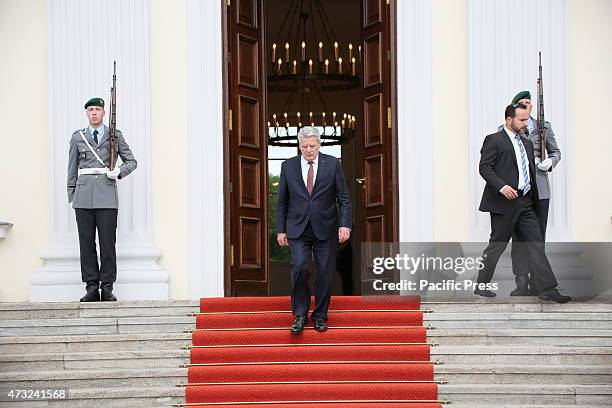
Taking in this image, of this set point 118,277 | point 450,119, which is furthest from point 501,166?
point 118,277

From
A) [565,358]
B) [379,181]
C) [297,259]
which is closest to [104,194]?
[297,259]

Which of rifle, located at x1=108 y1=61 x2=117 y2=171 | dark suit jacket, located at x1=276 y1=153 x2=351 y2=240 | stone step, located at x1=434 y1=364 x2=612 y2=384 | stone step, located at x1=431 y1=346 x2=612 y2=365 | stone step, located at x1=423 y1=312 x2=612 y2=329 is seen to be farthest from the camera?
rifle, located at x1=108 y1=61 x2=117 y2=171

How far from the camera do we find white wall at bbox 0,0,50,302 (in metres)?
12.3

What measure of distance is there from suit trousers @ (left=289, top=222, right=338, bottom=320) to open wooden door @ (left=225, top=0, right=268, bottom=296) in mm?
1978

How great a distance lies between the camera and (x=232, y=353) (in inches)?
395

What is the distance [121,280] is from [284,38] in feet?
26.5

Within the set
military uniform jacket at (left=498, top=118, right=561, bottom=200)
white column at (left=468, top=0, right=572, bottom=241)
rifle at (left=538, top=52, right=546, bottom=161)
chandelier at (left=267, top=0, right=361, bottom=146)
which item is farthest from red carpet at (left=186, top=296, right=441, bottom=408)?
chandelier at (left=267, top=0, right=361, bottom=146)

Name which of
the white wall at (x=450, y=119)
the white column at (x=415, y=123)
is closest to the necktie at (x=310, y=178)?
the white column at (x=415, y=123)

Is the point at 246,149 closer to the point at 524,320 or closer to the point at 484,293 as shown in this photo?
the point at 484,293

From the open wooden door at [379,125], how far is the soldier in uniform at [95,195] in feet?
8.72

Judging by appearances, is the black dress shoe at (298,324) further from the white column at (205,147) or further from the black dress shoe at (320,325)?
the white column at (205,147)

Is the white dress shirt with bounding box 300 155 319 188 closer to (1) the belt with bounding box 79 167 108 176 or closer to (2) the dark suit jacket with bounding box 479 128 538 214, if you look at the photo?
(2) the dark suit jacket with bounding box 479 128 538 214

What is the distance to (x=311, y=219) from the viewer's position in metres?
10.6

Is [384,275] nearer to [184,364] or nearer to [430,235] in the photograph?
[430,235]
